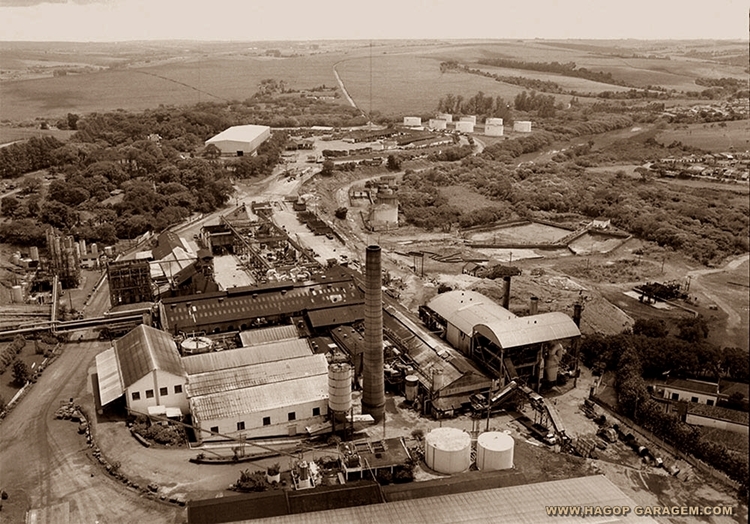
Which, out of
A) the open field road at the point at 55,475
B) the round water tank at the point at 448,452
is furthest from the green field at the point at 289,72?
the round water tank at the point at 448,452

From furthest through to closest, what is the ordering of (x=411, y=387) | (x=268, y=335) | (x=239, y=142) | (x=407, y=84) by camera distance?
(x=407, y=84)
(x=239, y=142)
(x=268, y=335)
(x=411, y=387)

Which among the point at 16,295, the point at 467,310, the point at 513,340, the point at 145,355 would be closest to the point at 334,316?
the point at 467,310

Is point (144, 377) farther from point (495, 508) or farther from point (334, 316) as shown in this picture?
point (495, 508)

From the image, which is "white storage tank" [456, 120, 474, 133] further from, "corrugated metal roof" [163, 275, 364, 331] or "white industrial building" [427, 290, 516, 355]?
"white industrial building" [427, 290, 516, 355]

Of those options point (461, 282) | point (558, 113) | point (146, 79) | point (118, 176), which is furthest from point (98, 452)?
point (146, 79)

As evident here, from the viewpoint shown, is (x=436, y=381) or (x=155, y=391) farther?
(x=436, y=381)

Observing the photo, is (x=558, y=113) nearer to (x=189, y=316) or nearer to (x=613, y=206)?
(x=613, y=206)

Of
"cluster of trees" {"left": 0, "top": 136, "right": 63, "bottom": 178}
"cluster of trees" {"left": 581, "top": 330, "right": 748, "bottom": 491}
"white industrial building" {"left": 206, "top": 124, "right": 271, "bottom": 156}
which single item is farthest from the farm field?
"cluster of trees" {"left": 581, "top": 330, "right": 748, "bottom": 491}
